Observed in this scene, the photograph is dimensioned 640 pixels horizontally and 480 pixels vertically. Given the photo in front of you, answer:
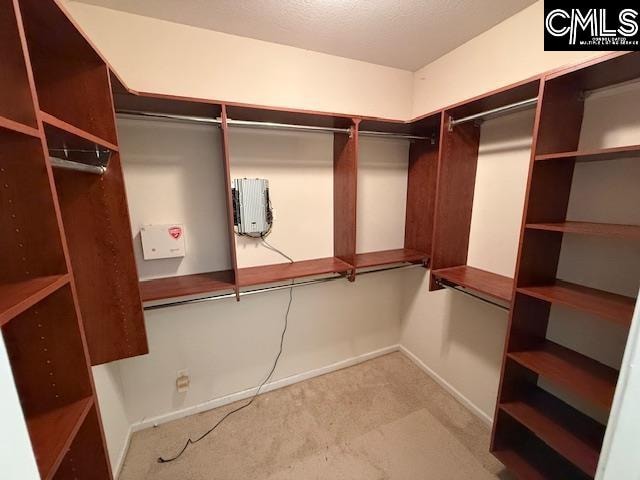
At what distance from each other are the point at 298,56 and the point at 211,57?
1.91ft

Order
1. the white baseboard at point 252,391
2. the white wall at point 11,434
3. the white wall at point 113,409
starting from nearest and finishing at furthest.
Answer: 1. the white wall at point 11,434
2. the white wall at point 113,409
3. the white baseboard at point 252,391

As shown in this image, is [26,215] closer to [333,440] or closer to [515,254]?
[333,440]

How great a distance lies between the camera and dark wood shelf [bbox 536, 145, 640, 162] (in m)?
0.93

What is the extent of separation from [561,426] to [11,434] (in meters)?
1.98

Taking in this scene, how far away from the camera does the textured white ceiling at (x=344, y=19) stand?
4.53 ft

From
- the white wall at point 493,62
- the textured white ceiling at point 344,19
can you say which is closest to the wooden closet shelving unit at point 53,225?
the textured white ceiling at point 344,19

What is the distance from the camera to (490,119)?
172 centimetres

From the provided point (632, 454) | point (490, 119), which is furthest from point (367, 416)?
point (490, 119)

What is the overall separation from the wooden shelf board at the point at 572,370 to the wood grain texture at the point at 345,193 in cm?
112

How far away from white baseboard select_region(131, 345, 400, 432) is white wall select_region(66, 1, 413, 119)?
216cm

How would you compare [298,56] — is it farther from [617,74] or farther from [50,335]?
[50,335]

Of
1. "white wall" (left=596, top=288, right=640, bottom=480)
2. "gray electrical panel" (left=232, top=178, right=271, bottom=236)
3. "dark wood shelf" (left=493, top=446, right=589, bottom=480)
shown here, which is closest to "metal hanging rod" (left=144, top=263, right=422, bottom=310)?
"gray electrical panel" (left=232, top=178, right=271, bottom=236)

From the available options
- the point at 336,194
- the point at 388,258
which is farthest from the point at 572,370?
the point at 336,194

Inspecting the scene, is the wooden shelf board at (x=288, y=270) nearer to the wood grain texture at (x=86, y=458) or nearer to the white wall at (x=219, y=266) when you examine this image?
the white wall at (x=219, y=266)
